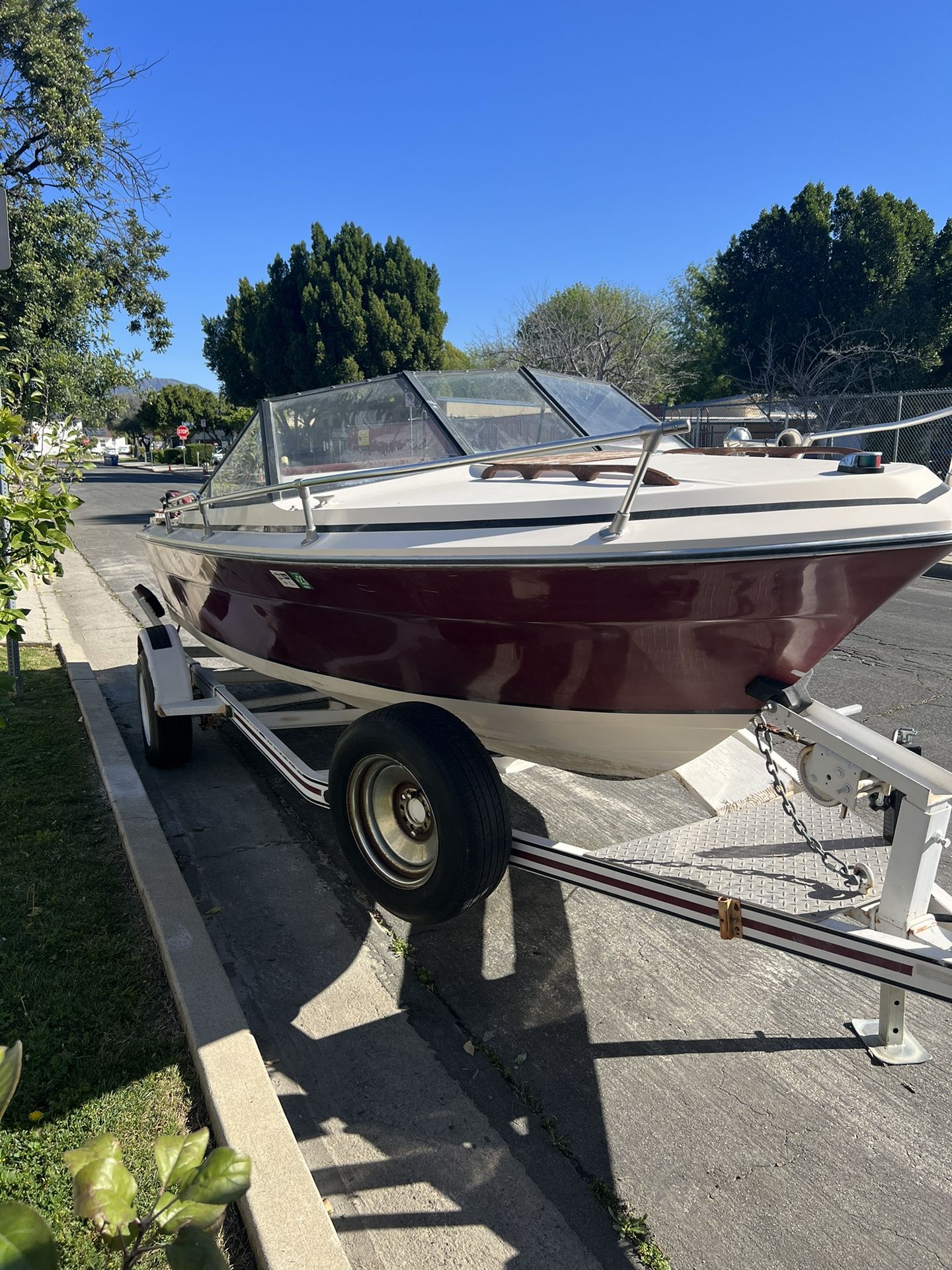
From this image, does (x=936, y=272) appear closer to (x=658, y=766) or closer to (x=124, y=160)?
(x=124, y=160)

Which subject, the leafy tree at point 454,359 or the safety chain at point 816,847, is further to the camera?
the leafy tree at point 454,359

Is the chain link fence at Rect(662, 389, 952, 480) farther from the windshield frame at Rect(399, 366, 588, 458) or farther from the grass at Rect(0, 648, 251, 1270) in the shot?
the grass at Rect(0, 648, 251, 1270)

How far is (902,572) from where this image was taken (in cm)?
235

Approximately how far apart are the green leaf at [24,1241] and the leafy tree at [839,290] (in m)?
31.6

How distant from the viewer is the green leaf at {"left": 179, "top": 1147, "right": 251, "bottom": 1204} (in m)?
1.13

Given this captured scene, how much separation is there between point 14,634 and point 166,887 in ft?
4.06

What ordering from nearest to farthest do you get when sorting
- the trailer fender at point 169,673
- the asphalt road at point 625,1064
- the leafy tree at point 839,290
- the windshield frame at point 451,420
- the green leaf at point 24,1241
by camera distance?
1. the green leaf at point 24,1241
2. the asphalt road at point 625,1064
3. the windshield frame at point 451,420
4. the trailer fender at point 169,673
5. the leafy tree at point 839,290

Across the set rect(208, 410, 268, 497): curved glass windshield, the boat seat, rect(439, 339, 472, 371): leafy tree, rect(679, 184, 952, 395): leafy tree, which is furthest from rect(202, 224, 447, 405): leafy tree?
the boat seat

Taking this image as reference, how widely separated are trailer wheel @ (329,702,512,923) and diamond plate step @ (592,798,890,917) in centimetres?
47

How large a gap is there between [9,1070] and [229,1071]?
4.56 ft

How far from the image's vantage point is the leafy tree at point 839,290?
30.7 metres

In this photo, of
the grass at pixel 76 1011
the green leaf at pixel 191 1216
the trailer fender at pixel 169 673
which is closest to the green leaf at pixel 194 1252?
the green leaf at pixel 191 1216

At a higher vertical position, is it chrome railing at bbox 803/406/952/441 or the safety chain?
chrome railing at bbox 803/406/952/441

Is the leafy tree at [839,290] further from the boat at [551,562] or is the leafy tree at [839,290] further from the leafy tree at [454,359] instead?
the boat at [551,562]
